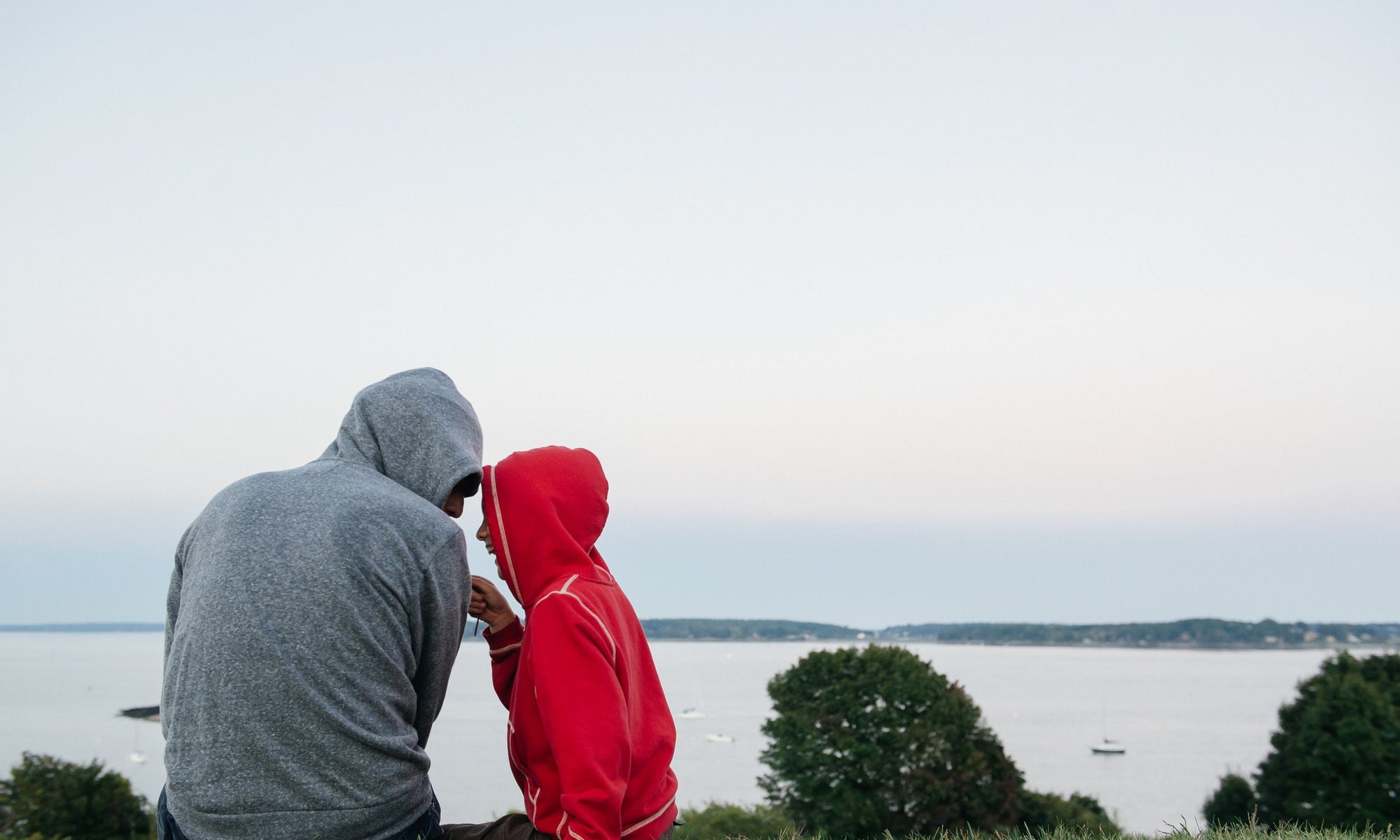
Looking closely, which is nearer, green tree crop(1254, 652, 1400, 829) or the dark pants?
the dark pants

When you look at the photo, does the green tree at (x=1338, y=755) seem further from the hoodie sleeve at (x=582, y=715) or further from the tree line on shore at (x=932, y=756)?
the hoodie sleeve at (x=582, y=715)

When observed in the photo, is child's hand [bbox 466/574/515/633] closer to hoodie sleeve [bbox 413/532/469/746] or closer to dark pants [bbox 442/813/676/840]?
hoodie sleeve [bbox 413/532/469/746]

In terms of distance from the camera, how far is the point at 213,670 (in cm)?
264

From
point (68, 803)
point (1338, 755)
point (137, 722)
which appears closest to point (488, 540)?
point (68, 803)

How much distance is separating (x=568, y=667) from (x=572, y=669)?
0.01m

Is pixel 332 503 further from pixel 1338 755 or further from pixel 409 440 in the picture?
pixel 1338 755

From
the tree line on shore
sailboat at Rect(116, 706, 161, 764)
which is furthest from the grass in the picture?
sailboat at Rect(116, 706, 161, 764)

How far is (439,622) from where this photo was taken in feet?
Result: 9.55

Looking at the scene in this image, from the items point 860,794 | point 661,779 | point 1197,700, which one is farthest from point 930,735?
point 1197,700

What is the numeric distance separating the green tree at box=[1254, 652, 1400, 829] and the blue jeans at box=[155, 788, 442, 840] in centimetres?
3120

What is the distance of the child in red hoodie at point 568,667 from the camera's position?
271 cm

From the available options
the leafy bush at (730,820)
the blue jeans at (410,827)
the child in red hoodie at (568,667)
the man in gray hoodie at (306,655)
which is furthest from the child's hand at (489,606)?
the leafy bush at (730,820)

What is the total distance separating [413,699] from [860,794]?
27022 mm

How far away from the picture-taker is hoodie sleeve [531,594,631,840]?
267cm
